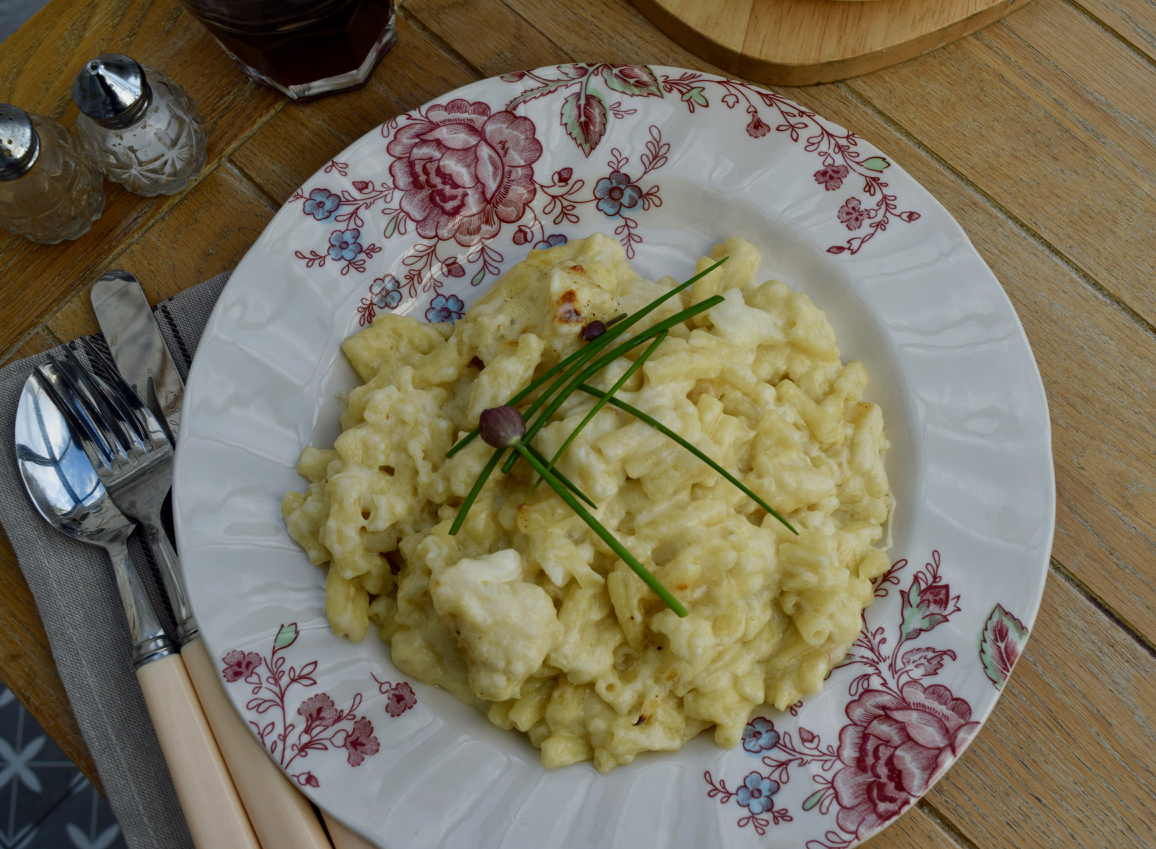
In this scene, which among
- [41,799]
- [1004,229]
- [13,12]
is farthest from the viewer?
[13,12]

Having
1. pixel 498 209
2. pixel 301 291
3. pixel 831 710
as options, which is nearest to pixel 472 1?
pixel 498 209

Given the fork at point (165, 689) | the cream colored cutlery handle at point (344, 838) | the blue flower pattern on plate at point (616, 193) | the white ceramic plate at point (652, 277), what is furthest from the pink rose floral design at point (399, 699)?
the blue flower pattern on plate at point (616, 193)

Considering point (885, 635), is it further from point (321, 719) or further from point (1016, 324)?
point (321, 719)

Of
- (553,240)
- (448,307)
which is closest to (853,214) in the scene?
(553,240)

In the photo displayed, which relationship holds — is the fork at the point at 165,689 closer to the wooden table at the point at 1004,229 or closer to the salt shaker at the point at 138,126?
the wooden table at the point at 1004,229

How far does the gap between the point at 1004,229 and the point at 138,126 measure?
2.64 m

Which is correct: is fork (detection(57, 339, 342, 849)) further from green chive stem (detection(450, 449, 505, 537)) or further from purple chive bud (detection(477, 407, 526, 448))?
purple chive bud (detection(477, 407, 526, 448))

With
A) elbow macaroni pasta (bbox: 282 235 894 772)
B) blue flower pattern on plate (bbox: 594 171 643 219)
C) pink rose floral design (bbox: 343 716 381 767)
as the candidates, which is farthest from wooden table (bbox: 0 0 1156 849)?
pink rose floral design (bbox: 343 716 381 767)

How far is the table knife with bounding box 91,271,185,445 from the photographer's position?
2.31 meters

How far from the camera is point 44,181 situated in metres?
2.33

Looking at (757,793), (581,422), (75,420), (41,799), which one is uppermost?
(581,422)

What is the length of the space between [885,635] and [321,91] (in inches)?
91.9

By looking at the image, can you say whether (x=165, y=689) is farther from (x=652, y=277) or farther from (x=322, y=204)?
(x=652, y=277)

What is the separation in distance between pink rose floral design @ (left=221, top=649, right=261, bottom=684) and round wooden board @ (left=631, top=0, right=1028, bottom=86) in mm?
2272
